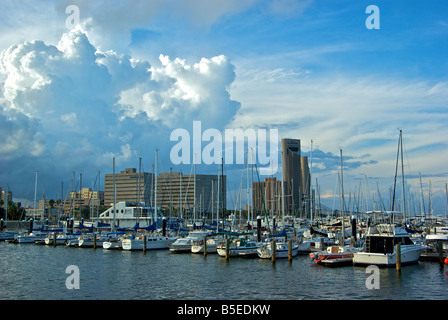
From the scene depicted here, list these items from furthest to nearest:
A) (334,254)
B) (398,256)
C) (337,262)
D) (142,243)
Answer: (142,243), (334,254), (337,262), (398,256)

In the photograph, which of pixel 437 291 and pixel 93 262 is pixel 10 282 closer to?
pixel 93 262

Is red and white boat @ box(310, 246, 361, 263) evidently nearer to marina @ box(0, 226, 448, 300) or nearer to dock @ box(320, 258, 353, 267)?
dock @ box(320, 258, 353, 267)

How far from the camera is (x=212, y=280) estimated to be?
40812mm

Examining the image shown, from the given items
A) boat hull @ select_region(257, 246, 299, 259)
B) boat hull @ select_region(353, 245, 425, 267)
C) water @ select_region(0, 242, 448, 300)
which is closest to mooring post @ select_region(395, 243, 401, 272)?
water @ select_region(0, 242, 448, 300)

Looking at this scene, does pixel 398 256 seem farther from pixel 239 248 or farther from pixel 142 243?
pixel 142 243

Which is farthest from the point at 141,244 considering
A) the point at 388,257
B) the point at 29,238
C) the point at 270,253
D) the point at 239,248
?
the point at 388,257

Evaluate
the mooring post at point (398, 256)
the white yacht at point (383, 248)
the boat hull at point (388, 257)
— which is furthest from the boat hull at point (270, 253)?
the mooring post at point (398, 256)

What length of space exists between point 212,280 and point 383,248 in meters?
19.1

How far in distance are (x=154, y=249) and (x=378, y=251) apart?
3814 centimetres

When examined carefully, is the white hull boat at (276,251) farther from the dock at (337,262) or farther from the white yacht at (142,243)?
the white yacht at (142,243)

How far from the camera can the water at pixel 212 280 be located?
33.7 meters

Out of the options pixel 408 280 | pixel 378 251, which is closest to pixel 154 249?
pixel 378 251
